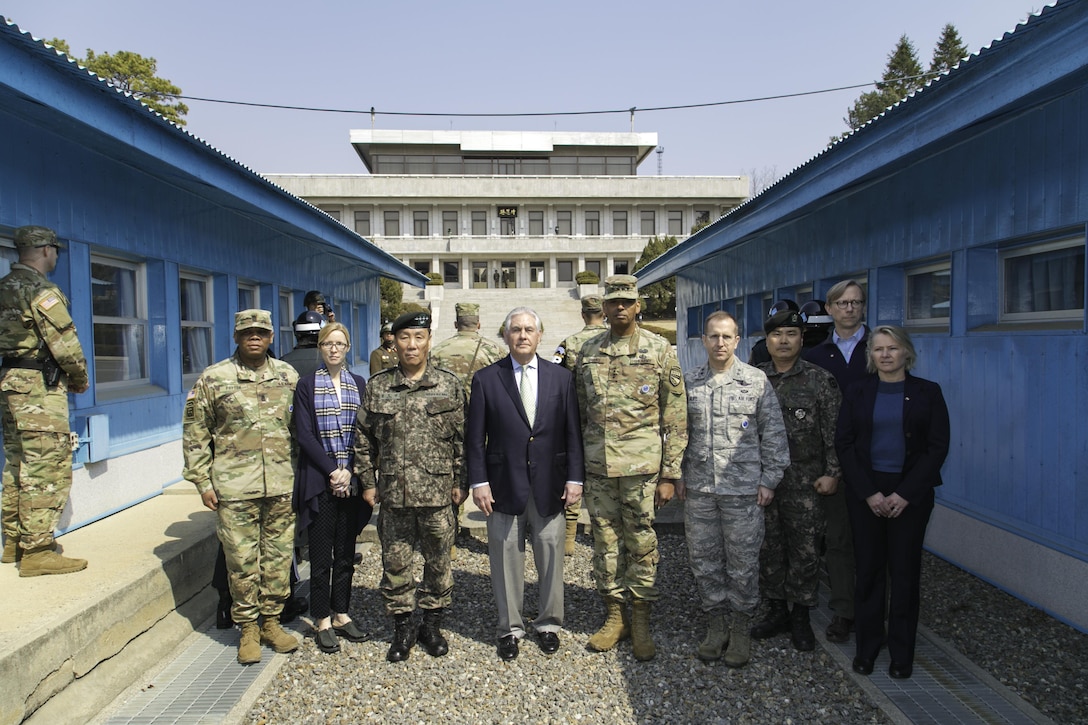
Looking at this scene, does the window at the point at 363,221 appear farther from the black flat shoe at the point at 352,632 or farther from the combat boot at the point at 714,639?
the combat boot at the point at 714,639

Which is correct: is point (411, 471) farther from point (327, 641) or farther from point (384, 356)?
point (384, 356)

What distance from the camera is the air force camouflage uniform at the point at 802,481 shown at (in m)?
3.94

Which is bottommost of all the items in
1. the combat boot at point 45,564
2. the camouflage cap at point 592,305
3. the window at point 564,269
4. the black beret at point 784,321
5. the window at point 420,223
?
the combat boot at point 45,564

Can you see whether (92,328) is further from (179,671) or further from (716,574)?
(716,574)

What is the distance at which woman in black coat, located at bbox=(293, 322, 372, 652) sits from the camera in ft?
13.1

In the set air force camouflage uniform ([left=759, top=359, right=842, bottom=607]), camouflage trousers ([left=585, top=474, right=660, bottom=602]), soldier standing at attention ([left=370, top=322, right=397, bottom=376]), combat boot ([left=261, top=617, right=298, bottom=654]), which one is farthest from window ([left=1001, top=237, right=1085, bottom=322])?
soldier standing at attention ([left=370, top=322, right=397, bottom=376])

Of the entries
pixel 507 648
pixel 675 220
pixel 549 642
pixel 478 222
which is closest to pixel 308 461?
pixel 507 648

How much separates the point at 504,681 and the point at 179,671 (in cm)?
184

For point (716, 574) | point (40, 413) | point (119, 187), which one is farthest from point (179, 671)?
point (119, 187)

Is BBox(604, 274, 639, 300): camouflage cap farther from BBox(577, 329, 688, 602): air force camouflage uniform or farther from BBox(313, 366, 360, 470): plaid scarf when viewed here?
BBox(313, 366, 360, 470): plaid scarf

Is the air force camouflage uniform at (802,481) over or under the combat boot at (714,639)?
over

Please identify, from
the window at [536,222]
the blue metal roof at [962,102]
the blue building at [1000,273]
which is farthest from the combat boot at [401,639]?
the window at [536,222]

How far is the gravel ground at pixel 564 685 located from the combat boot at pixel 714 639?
0.20 ft

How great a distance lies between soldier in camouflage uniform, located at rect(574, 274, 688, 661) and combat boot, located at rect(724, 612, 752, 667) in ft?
1.39
